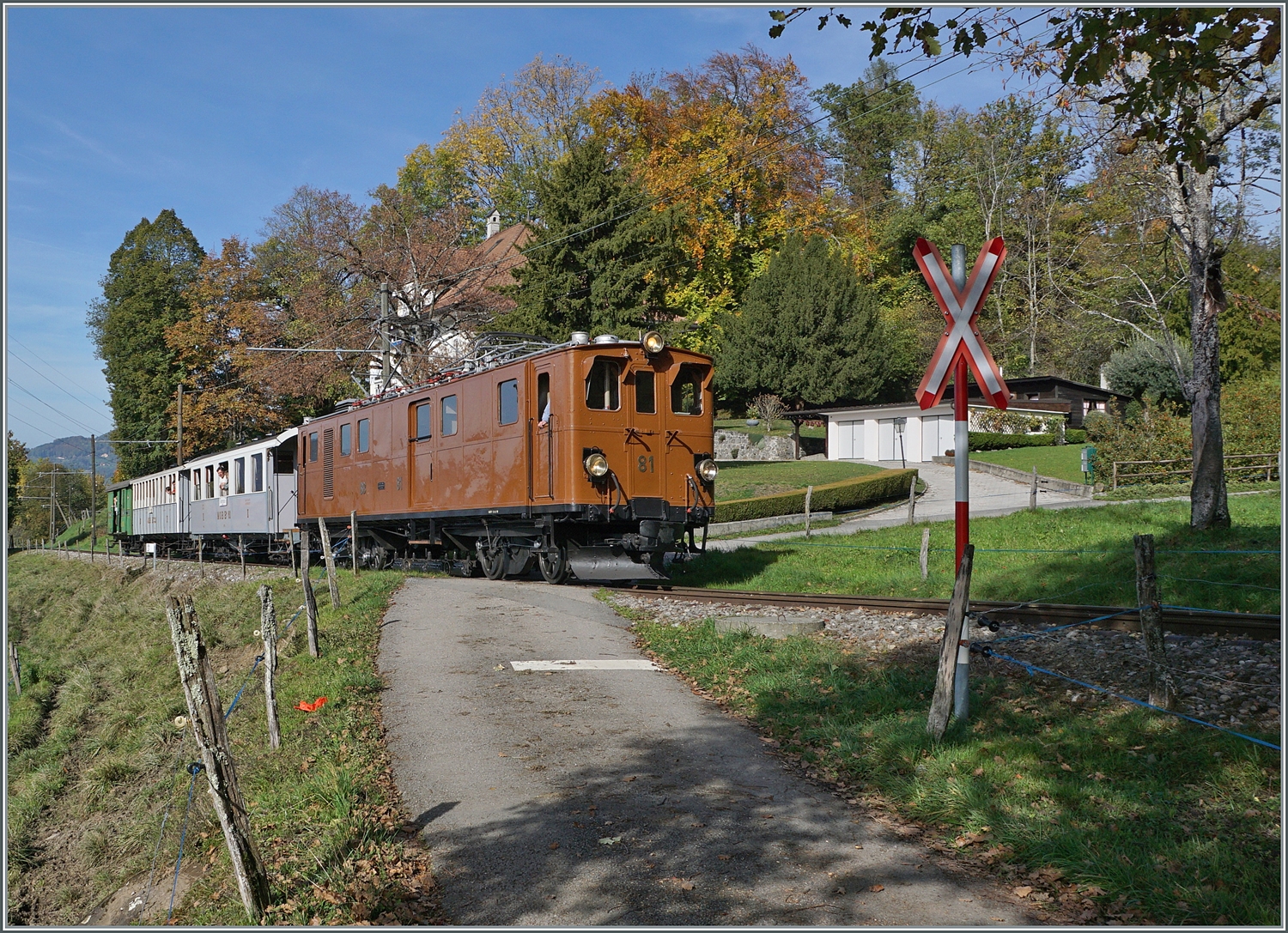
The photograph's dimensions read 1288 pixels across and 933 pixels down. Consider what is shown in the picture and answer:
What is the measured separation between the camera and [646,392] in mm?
16016

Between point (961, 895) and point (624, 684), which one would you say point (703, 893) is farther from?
point (624, 684)

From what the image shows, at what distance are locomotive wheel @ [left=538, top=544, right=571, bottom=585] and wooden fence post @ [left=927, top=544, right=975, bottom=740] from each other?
387 inches

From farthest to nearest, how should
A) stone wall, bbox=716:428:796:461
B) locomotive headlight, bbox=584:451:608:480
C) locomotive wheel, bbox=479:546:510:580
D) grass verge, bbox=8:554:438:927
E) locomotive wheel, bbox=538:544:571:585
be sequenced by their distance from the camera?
stone wall, bbox=716:428:796:461, locomotive wheel, bbox=479:546:510:580, locomotive wheel, bbox=538:544:571:585, locomotive headlight, bbox=584:451:608:480, grass verge, bbox=8:554:438:927

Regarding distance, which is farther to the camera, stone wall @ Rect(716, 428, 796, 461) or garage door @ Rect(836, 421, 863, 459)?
garage door @ Rect(836, 421, 863, 459)

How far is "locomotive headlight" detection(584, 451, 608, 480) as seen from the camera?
14977 mm

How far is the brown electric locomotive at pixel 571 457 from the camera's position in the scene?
49.8 ft

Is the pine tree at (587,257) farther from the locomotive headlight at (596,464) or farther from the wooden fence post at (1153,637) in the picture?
the wooden fence post at (1153,637)

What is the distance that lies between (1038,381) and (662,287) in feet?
67.9

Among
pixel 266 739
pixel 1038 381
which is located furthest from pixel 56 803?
pixel 1038 381

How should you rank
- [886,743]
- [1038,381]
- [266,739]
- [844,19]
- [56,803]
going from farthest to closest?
[1038,381]
[56,803]
[266,739]
[844,19]
[886,743]

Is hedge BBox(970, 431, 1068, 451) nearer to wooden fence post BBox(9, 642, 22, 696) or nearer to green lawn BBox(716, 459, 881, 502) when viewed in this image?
green lawn BBox(716, 459, 881, 502)

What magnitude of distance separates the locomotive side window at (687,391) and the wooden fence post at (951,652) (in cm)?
973

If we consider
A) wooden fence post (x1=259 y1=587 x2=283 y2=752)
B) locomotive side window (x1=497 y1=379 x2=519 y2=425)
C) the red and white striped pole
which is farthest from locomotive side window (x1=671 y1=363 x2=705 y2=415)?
the red and white striped pole

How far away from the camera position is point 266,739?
29.7 ft
